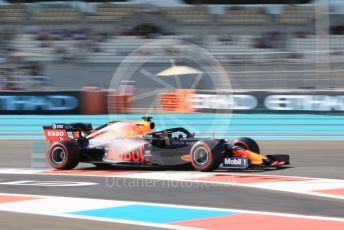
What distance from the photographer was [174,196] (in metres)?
7.54

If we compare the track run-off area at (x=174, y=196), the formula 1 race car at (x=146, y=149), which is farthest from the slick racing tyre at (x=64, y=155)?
the track run-off area at (x=174, y=196)

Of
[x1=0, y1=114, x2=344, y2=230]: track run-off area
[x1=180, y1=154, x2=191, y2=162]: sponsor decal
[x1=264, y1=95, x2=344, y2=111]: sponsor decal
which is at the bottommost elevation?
[x1=0, y1=114, x2=344, y2=230]: track run-off area

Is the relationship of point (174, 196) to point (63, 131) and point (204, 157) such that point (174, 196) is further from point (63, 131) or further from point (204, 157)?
point (63, 131)

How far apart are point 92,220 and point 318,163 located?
21.1 ft

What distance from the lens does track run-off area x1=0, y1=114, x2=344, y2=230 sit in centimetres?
592

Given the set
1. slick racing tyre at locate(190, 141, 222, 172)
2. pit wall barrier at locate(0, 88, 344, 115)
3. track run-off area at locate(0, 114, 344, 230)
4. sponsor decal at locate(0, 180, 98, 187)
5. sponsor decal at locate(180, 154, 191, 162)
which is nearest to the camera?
track run-off area at locate(0, 114, 344, 230)

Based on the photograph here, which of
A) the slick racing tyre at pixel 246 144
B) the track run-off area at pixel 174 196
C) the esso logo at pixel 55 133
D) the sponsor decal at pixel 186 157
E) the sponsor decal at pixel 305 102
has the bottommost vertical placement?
the track run-off area at pixel 174 196

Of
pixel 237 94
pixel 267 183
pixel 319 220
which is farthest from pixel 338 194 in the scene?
pixel 237 94

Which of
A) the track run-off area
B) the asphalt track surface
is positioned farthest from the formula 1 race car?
the asphalt track surface

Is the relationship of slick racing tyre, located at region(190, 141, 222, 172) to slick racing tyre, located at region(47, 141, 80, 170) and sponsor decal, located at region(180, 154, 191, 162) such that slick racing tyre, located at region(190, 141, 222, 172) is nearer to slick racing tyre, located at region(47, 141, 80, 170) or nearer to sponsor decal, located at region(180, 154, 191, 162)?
sponsor decal, located at region(180, 154, 191, 162)

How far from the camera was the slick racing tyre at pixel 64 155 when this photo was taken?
10430mm

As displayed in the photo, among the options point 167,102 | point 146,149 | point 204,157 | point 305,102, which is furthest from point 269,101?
point 204,157

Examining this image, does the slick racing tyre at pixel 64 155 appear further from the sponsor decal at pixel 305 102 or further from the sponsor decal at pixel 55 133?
the sponsor decal at pixel 305 102

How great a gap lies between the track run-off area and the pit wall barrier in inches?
202
